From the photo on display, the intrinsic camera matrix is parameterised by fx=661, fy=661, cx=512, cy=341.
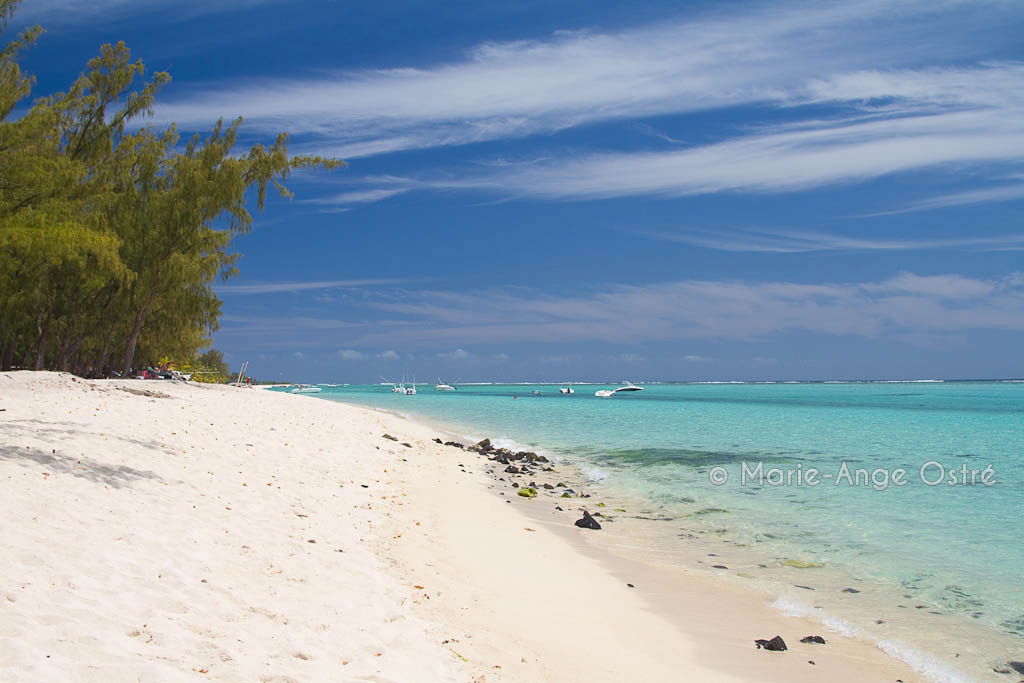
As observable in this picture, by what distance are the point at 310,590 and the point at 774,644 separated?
4796 millimetres

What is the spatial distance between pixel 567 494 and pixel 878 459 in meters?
14.6

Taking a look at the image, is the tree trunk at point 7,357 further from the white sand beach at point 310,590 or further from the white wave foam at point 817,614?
the white wave foam at point 817,614

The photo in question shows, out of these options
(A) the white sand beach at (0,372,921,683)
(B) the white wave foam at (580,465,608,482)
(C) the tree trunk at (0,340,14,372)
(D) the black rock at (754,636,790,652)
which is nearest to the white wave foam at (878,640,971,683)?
(A) the white sand beach at (0,372,921,683)

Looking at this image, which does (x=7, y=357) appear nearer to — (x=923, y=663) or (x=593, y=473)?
(x=593, y=473)

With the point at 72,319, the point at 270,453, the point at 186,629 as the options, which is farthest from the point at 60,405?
the point at 72,319

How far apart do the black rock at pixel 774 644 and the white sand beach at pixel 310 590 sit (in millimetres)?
138

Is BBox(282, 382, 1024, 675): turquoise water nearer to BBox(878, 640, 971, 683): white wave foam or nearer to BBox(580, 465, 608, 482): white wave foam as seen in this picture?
BBox(580, 465, 608, 482): white wave foam

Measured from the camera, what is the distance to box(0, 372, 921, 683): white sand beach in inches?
191

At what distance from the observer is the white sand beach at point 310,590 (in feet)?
15.9

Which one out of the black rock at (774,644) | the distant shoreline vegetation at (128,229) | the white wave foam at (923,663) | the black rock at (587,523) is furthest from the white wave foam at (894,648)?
the distant shoreline vegetation at (128,229)

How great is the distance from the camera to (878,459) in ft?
80.1

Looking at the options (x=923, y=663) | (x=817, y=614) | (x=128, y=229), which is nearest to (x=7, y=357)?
(x=128, y=229)

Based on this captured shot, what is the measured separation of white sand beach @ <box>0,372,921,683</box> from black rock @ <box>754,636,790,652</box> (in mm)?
138

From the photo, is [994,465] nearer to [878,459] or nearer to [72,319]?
[878,459]
